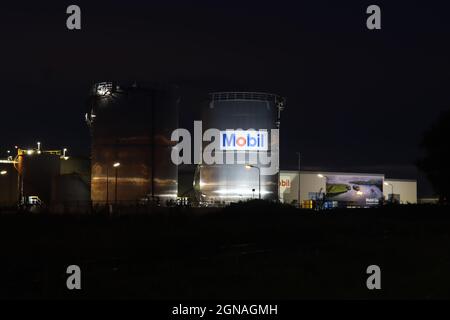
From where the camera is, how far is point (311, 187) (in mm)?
106875

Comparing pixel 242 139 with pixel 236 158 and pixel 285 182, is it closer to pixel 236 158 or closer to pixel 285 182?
pixel 236 158

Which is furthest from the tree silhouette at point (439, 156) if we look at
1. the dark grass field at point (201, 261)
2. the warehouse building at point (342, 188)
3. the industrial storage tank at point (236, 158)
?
the dark grass field at point (201, 261)

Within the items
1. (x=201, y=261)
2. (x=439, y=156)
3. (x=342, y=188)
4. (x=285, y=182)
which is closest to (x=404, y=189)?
(x=342, y=188)

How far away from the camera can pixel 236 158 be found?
8094cm

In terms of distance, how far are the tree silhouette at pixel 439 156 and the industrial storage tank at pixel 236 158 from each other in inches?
658

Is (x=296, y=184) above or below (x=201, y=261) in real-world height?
above

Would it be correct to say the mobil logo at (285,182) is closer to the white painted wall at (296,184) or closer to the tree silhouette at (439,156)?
the white painted wall at (296,184)

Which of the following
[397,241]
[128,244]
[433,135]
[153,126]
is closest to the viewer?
[128,244]

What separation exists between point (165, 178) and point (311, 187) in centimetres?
3849

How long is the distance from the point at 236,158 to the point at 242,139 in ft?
7.31

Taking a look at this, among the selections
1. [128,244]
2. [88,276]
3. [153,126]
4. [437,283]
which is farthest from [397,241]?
[153,126]

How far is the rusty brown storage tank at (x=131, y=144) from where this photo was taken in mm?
71375

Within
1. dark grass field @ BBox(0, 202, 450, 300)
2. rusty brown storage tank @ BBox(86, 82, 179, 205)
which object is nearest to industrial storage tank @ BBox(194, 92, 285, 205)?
rusty brown storage tank @ BBox(86, 82, 179, 205)
